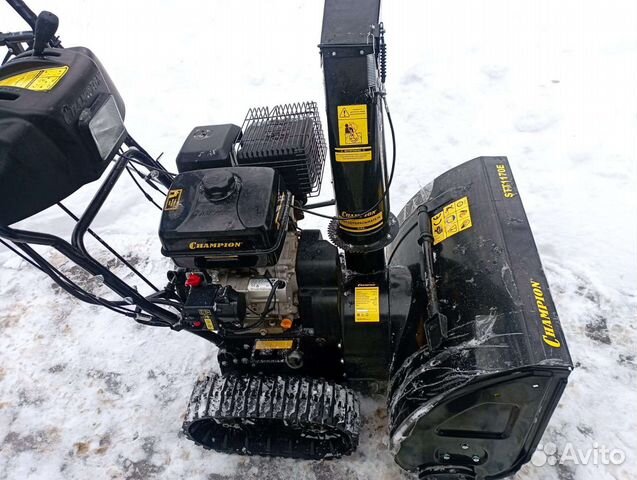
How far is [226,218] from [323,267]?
60 centimetres

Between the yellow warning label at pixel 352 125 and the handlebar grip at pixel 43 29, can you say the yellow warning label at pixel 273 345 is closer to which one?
the yellow warning label at pixel 352 125

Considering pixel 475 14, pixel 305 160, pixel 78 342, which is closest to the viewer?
pixel 305 160

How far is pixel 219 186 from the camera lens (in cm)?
265

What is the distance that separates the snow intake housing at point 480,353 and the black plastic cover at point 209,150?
133cm

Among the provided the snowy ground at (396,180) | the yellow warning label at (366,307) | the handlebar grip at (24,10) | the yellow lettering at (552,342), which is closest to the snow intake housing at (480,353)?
the yellow lettering at (552,342)

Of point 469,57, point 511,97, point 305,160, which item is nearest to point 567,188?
point 511,97

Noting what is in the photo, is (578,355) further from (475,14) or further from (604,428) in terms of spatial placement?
(475,14)

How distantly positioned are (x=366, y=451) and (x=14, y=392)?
263 cm

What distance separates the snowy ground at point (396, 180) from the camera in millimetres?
3418

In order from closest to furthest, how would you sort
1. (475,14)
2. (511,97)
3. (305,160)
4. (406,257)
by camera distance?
(305,160)
(406,257)
(511,97)
(475,14)

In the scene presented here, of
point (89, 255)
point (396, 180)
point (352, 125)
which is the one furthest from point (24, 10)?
point (396, 180)

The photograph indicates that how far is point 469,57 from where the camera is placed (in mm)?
6668

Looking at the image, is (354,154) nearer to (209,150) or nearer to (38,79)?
(209,150)

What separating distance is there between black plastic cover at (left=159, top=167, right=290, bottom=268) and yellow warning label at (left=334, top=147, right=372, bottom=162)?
42cm
